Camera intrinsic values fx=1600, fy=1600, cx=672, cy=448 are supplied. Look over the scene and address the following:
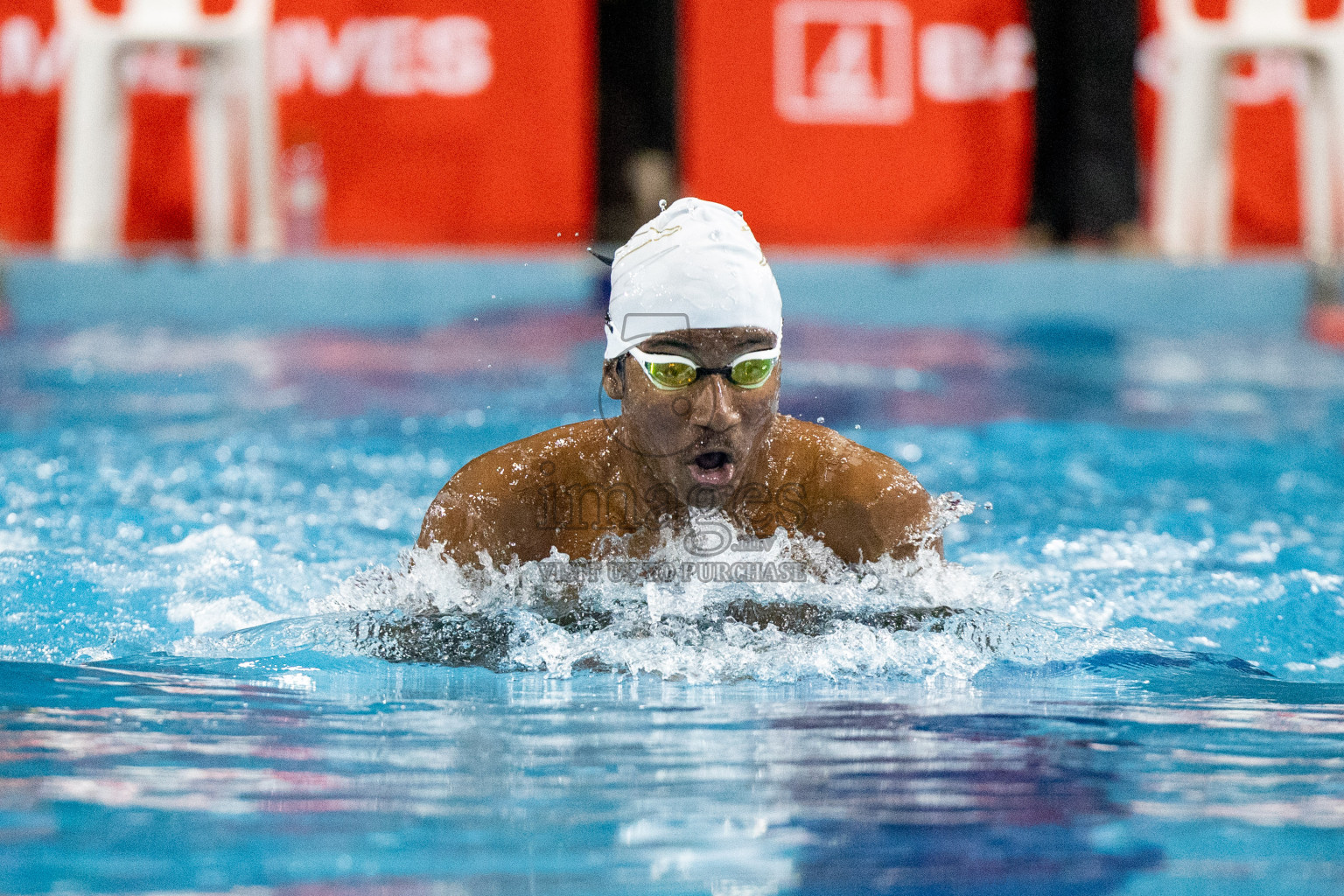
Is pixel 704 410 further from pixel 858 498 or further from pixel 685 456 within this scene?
pixel 858 498

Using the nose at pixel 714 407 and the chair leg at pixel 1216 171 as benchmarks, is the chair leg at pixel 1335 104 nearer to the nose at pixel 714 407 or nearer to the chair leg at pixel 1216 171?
the chair leg at pixel 1216 171

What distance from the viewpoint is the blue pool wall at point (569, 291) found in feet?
29.3

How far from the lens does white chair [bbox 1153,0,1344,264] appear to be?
8875mm

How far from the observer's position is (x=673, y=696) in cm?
264

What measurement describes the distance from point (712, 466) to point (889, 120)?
8671 mm

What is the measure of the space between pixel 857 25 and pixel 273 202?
4.14 metres

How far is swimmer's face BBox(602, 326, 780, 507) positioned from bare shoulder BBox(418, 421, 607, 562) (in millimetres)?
278

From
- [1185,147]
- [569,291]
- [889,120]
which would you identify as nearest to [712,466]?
[569,291]

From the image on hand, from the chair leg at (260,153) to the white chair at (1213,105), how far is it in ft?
16.9

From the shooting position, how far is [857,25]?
10.9 m

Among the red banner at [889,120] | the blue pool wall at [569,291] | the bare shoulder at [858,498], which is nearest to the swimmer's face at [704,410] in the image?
the bare shoulder at [858,498]

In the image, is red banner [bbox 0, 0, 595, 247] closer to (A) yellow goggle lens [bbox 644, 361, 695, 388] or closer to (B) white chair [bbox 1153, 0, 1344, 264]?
(B) white chair [bbox 1153, 0, 1344, 264]

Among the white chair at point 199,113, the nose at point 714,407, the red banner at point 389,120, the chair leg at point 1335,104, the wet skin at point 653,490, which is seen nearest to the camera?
the nose at point 714,407

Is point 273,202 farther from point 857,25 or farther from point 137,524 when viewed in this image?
point 137,524
